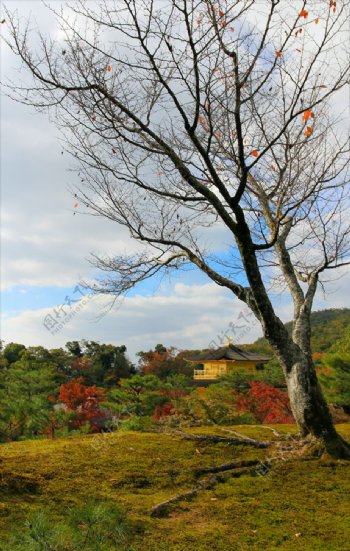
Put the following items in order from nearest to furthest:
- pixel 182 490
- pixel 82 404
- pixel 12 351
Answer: pixel 182 490 → pixel 82 404 → pixel 12 351

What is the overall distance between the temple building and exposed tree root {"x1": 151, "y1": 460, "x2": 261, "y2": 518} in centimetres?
2118

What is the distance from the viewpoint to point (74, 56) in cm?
456

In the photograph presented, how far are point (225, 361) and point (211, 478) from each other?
22187mm

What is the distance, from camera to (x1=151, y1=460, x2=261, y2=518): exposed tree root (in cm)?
373

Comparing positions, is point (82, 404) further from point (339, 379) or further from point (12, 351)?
point (12, 351)

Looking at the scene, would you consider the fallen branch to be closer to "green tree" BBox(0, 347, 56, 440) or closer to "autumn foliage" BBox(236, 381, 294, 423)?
"green tree" BBox(0, 347, 56, 440)

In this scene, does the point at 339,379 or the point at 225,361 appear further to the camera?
the point at 225,361

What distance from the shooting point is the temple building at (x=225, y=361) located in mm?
26344

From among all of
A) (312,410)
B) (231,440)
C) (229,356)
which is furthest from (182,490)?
(229,356)

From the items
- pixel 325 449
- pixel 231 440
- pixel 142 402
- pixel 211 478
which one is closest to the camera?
pixel 211 478

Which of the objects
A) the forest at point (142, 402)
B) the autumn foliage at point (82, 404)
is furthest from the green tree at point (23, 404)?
the autumn foliage at point (82, 404)

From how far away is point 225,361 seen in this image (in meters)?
26.4

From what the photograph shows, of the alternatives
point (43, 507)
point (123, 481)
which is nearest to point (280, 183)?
point (123, 481)

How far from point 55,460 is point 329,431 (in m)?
2.83
